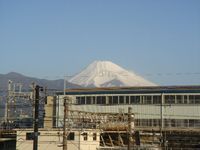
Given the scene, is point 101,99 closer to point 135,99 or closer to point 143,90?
point 135,99

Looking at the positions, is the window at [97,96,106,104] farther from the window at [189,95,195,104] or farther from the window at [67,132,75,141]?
the window at [67,132,75,141]

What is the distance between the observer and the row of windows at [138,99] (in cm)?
6494

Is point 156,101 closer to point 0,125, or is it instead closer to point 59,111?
point 59,111

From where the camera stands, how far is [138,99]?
68125 mm

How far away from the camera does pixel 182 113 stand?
64.9 m

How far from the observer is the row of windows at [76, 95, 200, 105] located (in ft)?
213

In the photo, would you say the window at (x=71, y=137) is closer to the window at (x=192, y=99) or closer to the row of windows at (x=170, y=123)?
the row of windows at (x=170, y=123)

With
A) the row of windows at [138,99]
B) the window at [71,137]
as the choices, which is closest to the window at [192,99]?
the row of windows at [138,99]

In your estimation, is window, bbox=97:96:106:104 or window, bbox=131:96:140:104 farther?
window, bbox=97:96:106:104

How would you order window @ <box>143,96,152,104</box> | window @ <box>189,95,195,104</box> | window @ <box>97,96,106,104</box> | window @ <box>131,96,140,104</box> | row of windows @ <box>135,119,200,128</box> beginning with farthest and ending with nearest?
1. window @ <box>97,96,106,104</box>
2. window @ <box>131,96,140,104</box>
3. window @ <box>143,96,152,104</box>
4. window @ <box>189,95,195,104</box>
5. row of windows @ <box>135,119,200,128</box>

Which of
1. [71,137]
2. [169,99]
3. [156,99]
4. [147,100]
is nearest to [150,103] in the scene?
[147,100]

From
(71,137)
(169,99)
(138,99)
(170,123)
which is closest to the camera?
(71,137)

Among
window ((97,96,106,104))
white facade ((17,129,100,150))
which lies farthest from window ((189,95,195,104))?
white facade ((17,129,100,150))

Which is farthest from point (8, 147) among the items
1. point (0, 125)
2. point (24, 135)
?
point (0, 125)
